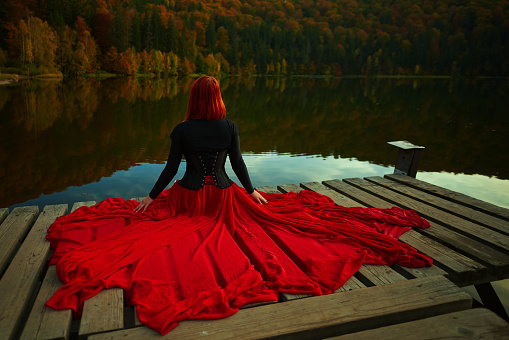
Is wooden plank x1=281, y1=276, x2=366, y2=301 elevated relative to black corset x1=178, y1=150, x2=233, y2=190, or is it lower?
lower

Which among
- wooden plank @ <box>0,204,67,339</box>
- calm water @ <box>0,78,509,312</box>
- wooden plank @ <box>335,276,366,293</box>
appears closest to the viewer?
wooden plank @ <box>0,204,67,339</box>

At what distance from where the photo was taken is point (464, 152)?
10.4 metres

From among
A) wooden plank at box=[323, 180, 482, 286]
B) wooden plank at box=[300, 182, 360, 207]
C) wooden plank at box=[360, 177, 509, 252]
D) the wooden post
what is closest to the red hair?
wooden plank at box=[300, 182, 360, 207]

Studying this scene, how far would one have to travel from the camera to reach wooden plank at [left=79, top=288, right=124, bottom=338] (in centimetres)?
201

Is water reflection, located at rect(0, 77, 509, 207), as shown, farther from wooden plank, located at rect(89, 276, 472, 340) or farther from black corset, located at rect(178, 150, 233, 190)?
wooden plank, located at rect(89, 276, 472, 340)

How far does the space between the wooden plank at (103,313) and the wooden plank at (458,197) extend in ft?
13.1

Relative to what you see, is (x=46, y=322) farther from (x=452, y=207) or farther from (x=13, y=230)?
(x=452, y=207)

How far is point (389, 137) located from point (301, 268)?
1041cm

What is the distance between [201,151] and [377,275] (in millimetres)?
1851

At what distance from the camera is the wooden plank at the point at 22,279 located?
2082 mm

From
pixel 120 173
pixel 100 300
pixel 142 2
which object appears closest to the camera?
pixel 100 300

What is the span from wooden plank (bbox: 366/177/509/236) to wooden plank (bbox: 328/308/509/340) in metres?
1.84

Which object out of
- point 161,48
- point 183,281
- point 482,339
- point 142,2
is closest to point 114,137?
point 183,281

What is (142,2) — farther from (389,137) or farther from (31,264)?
(31,264)
